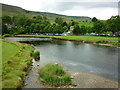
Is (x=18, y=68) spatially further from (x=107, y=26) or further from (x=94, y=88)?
(x=107, y=26)

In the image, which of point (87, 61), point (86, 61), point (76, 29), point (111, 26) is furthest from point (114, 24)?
point (86, 61)

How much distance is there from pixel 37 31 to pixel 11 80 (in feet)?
379

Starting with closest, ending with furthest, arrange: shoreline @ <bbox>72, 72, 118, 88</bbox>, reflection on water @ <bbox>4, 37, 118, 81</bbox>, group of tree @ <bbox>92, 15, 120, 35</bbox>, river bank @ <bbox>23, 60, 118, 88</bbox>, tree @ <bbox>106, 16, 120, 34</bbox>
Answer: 1. river bank @ <bbox>23, 60, 118, 88</bbox>
2. shoreline @ <bbox>72, 72, 118, 88</bbox>
3. reflection on water @ <bbox>4, 37, 118, 81</bbox>
4. tree @ <bbox>106, 16, 120, 34</bbox>
5. group of tree @ <bbox>92, 15, 120, 35</bbox>

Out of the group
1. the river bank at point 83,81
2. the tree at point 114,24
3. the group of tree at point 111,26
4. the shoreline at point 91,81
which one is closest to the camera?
the river bank at point 83,81

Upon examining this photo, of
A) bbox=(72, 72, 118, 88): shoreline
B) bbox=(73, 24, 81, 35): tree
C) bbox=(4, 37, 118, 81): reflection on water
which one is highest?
bbox=(73, 24, 81, 35): tree

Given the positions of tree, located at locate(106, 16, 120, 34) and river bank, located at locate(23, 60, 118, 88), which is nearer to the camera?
river bank, located at locate(23, 60, 118, 88)

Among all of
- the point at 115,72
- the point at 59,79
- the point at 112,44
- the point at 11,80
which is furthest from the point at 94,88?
the point at 112,44

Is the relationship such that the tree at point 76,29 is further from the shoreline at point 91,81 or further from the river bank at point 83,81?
the shoreline at point 91,81

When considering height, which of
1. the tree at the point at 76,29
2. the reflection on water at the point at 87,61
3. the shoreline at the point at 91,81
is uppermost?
the tree at the point at 76,29

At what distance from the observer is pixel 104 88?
20.2 m

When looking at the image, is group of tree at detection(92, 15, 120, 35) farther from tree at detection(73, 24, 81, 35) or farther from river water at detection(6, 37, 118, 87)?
river water at detection(6, 37, 118, 87)

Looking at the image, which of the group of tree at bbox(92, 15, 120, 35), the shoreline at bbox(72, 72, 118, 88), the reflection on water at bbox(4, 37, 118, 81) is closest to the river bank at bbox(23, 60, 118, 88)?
the shoreline at bbox(72, 72, 118, 88)

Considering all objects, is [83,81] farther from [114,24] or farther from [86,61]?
[114,24]

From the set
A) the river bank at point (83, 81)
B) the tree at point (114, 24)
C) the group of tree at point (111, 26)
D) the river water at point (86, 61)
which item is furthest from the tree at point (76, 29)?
the river bank at point (83, 81)
